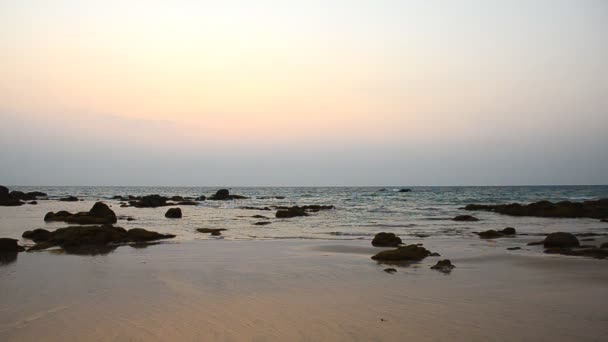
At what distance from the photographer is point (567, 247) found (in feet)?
56.0

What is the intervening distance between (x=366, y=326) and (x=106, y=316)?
447 centimetres

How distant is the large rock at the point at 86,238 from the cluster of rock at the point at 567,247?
1667cm

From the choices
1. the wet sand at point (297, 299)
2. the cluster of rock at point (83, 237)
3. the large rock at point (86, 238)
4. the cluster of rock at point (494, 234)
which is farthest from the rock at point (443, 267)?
the large rock at point (86, 238)

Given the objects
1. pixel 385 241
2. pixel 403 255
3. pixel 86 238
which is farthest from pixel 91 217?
pixel 403 255

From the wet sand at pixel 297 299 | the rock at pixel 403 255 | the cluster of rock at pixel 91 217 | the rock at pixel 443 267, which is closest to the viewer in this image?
the wet sand at pixel 297 299

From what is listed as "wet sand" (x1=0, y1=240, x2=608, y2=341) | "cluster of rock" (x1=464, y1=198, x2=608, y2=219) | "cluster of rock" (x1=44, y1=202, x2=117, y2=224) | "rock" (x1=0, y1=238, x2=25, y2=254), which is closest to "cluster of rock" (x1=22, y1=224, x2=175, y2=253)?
"rock" (x1=0, y1=238, x2=25, y2=254)

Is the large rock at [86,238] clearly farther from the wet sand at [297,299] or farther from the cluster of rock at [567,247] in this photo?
the cluster of rock at [567,247]

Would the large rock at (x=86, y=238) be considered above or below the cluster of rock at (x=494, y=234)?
above

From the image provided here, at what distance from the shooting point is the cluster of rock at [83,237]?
56.0ft

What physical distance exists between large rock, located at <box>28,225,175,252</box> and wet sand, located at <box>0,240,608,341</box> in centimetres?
247

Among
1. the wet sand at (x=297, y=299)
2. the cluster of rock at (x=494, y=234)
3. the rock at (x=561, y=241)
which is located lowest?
the cluster of rock at (x=494, y=234)

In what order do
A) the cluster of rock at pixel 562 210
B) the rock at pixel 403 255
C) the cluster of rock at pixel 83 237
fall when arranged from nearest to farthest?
the rock at pixel 403 255 → the cluster of rock at pixel 83 237 → the cluster of rock at pixel 562 210

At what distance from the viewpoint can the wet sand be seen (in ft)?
22.6

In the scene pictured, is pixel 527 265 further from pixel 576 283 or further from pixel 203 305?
pixel 203 305
